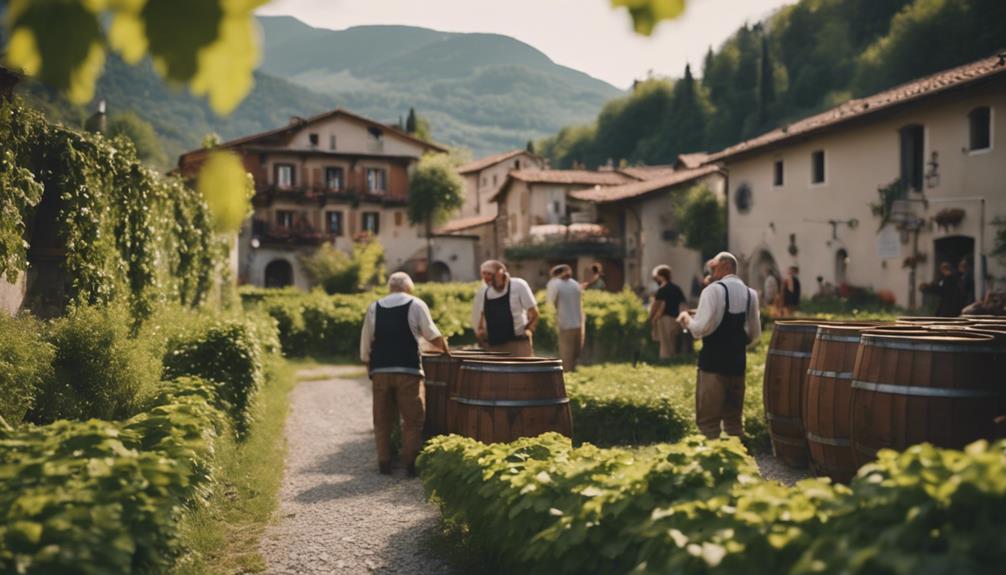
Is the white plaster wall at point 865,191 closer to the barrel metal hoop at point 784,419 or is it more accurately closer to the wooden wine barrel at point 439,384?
the barrel metal hoop at point 784,419

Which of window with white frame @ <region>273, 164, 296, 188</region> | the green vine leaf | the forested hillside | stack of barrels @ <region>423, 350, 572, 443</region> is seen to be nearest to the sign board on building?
stack of barrels @ <region>423, 350, 572, 443</region>

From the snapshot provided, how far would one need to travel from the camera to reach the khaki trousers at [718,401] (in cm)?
774

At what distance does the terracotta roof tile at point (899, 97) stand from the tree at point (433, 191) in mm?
23640

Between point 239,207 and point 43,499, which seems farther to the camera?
point 43,499

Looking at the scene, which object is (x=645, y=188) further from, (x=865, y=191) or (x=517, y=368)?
(x=517, y=368)

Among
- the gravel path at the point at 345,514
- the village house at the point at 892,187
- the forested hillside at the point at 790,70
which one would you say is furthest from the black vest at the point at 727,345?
the forested hillside at the point at 790,70

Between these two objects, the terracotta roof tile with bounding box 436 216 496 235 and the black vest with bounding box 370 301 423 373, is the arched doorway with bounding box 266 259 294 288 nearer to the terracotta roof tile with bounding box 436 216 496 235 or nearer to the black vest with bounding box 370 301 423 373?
the terracotta roof tile with bounding box 436 216 496 235

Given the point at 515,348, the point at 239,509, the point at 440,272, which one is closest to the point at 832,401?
the point at 515,348

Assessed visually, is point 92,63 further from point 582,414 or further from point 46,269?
point 46,269

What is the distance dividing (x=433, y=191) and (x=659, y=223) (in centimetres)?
1481

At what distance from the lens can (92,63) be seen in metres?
1.66

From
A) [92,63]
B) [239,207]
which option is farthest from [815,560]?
[92,63]

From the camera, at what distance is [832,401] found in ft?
19.7

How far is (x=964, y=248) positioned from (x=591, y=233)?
2569 cm
